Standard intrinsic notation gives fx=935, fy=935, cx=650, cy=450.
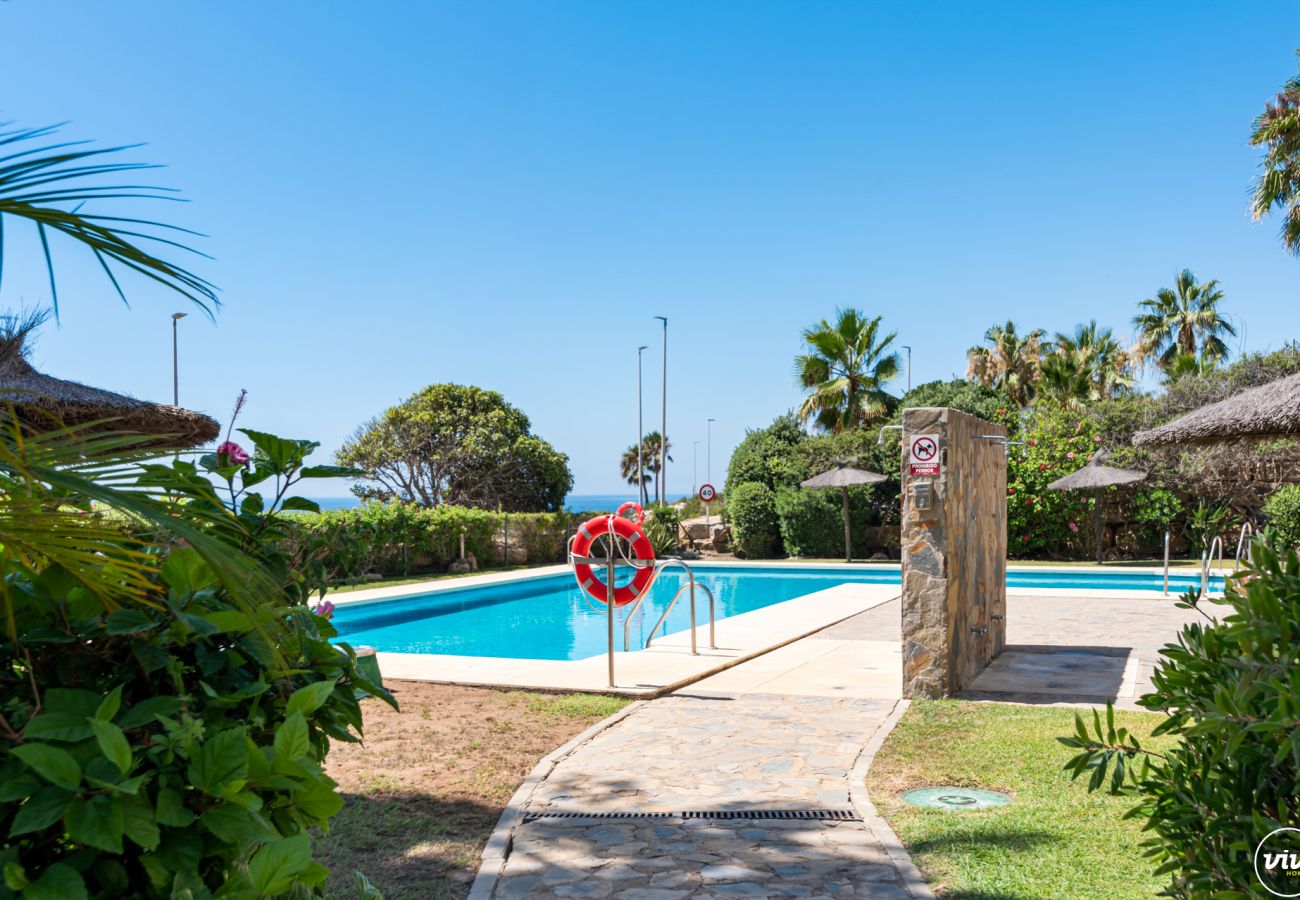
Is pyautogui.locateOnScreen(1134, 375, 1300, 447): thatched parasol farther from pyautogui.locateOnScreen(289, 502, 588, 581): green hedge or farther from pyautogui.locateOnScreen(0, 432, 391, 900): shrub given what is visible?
pyautogui.locateOnScreen(289, 502, 588, 581): green hedge

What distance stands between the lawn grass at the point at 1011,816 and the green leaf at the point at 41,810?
3.19 meters

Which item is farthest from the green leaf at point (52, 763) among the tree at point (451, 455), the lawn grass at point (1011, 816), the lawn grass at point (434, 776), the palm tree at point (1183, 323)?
the palm tree at point (1183, 323)

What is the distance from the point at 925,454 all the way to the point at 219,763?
6231mm

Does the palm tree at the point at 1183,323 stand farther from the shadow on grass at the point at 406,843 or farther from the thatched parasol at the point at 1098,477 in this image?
the shadow on grass at the point at 406,843

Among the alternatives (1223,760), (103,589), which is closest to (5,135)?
(103,589)

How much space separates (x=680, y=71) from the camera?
62.2 ft

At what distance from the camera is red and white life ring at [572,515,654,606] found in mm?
9891

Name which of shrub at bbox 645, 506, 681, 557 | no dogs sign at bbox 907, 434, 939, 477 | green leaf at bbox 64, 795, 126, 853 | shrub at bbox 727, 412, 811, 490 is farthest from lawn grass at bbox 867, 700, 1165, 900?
shrub at bbox 645, 506, 681, 557

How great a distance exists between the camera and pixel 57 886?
43.9 inches

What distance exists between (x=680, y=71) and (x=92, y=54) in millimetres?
13868

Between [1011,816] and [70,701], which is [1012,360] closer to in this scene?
[1011,816]

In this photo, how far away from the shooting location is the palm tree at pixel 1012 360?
36375 millimetres

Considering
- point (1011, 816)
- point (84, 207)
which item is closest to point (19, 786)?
point (84, 207)

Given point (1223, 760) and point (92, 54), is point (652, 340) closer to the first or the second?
point (92, 54)
